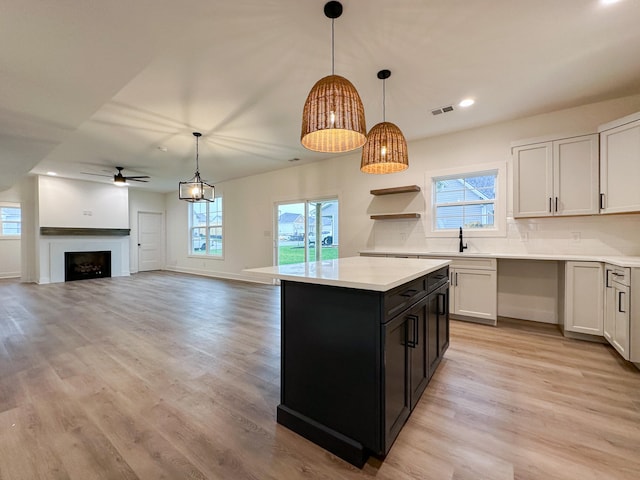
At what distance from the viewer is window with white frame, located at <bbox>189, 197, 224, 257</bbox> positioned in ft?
26.6

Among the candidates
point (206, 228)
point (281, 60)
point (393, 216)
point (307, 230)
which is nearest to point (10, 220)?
point (206, 228)

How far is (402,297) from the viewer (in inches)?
61.3

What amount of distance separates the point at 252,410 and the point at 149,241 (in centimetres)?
920

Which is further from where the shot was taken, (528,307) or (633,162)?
(528,307)

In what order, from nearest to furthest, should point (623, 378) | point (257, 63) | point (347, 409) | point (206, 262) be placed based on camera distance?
point (347, 409) → point (623, 378) → point (257, 63) → point (206, 262)

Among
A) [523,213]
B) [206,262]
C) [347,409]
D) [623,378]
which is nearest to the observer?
[347,409]

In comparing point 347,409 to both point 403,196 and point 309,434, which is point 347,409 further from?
point 403,196

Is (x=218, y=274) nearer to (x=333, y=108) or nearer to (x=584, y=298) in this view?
(x=333, y=108)

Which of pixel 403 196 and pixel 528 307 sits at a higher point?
pixel 403 196

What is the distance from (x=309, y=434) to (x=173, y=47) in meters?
3.03

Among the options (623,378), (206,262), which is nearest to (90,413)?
(623,378)

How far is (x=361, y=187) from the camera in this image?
522cm

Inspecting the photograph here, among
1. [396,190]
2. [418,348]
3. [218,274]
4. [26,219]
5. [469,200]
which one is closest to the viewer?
[418,348]

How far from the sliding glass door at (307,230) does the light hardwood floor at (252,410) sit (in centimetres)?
286
